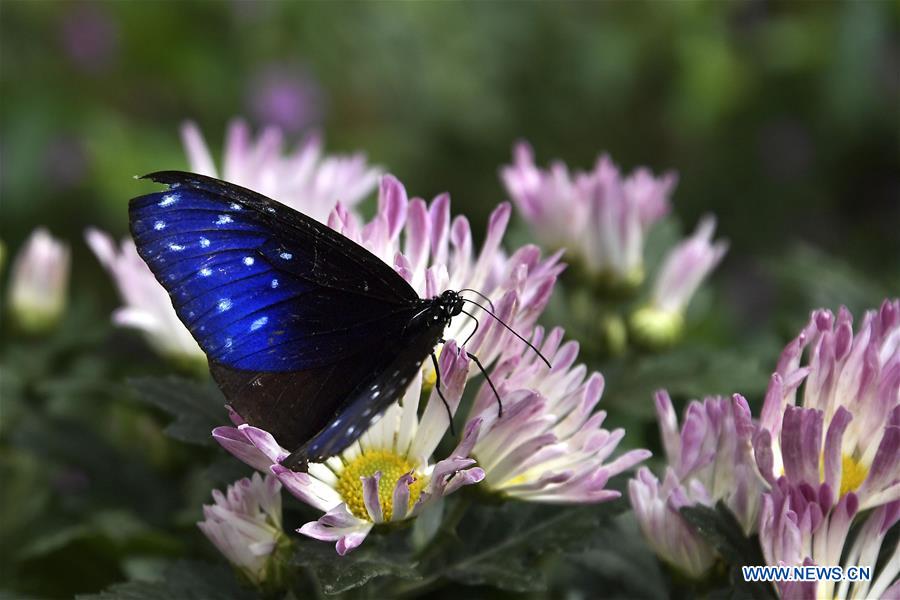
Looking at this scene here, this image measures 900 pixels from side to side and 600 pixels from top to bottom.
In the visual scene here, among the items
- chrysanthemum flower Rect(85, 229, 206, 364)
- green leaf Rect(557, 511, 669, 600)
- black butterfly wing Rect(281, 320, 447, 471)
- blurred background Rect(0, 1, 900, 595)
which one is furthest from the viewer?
blurred background Rect(0, 1, 900, 595)

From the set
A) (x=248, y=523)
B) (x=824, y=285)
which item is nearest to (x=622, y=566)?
(x=248, y=523)

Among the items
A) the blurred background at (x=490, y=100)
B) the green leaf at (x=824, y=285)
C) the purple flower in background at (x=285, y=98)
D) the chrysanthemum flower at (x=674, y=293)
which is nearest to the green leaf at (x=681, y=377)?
the chrysanthemum flower at (x=674, y=293)

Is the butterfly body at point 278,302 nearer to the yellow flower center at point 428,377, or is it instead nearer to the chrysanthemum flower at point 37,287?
the yellow flower center at point 428,377

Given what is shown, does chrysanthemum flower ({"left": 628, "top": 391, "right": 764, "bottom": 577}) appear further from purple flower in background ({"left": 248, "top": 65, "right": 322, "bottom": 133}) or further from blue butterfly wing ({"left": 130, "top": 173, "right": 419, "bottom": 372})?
purple flower in background ({"left": 248, "top": 65, "right": 322, "bottom": 133})

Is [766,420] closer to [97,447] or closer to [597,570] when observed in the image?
[597,570]

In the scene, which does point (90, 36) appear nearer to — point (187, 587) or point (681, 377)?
point (681, 377)

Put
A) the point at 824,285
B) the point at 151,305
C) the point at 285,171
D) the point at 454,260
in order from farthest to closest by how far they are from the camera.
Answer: the point at 824,285, the point at 285,171, the point at 151,305, the point at 454,260

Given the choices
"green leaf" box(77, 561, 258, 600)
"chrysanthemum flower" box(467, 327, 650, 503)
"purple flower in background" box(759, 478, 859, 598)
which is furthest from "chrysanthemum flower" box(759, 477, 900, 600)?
"green leaf" box(77, 561, 258, 600)
